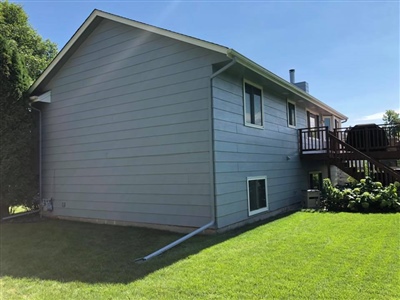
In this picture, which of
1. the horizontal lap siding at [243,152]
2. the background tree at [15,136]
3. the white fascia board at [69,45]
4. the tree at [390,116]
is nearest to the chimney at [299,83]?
the horizontal lap siding at [243,152]

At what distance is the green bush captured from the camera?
29.6ft

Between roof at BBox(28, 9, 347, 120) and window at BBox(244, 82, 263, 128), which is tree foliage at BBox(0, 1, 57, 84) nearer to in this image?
roof at BBox(28, 9, 347, 120)

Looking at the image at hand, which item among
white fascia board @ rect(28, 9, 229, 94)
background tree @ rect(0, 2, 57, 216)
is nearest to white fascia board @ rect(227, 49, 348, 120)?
white fascia board @ rect(28, 9, 229, 94)

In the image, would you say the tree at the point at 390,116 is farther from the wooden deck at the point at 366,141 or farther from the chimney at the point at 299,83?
the wooden deck at the point at 366,141

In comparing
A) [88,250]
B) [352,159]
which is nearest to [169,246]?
[88,250]

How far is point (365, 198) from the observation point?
30.3ft

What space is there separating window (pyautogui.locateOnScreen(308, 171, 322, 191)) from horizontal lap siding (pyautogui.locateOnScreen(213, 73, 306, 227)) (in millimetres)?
2144

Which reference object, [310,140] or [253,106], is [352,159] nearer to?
[310,140]

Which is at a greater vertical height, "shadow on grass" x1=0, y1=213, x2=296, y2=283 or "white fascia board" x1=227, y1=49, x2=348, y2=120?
"white fascia board" x1=227, y1=49, x2=348, y2=120

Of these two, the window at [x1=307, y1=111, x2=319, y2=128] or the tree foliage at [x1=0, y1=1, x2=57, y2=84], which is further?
the tree foliage at [x1=0, y1=1, x2=57, y2=84]

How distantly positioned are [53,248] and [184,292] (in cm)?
366

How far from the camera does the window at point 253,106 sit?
8321mm

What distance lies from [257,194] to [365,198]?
349 cm

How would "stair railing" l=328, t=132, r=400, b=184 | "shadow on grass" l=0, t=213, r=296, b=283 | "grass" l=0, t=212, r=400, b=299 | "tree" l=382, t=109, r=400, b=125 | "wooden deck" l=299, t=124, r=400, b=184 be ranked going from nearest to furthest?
"grass" l=0, t=212, r=400, b=299 → "shadow on grass" l=0, t=213, r=296, b=283 → "stair railing" l=328, t=132, r=400, b=184 → "wooden deck" l=299, t=124, r=400, b=184 → "tree" l=382, t=109, r=400, b=125
